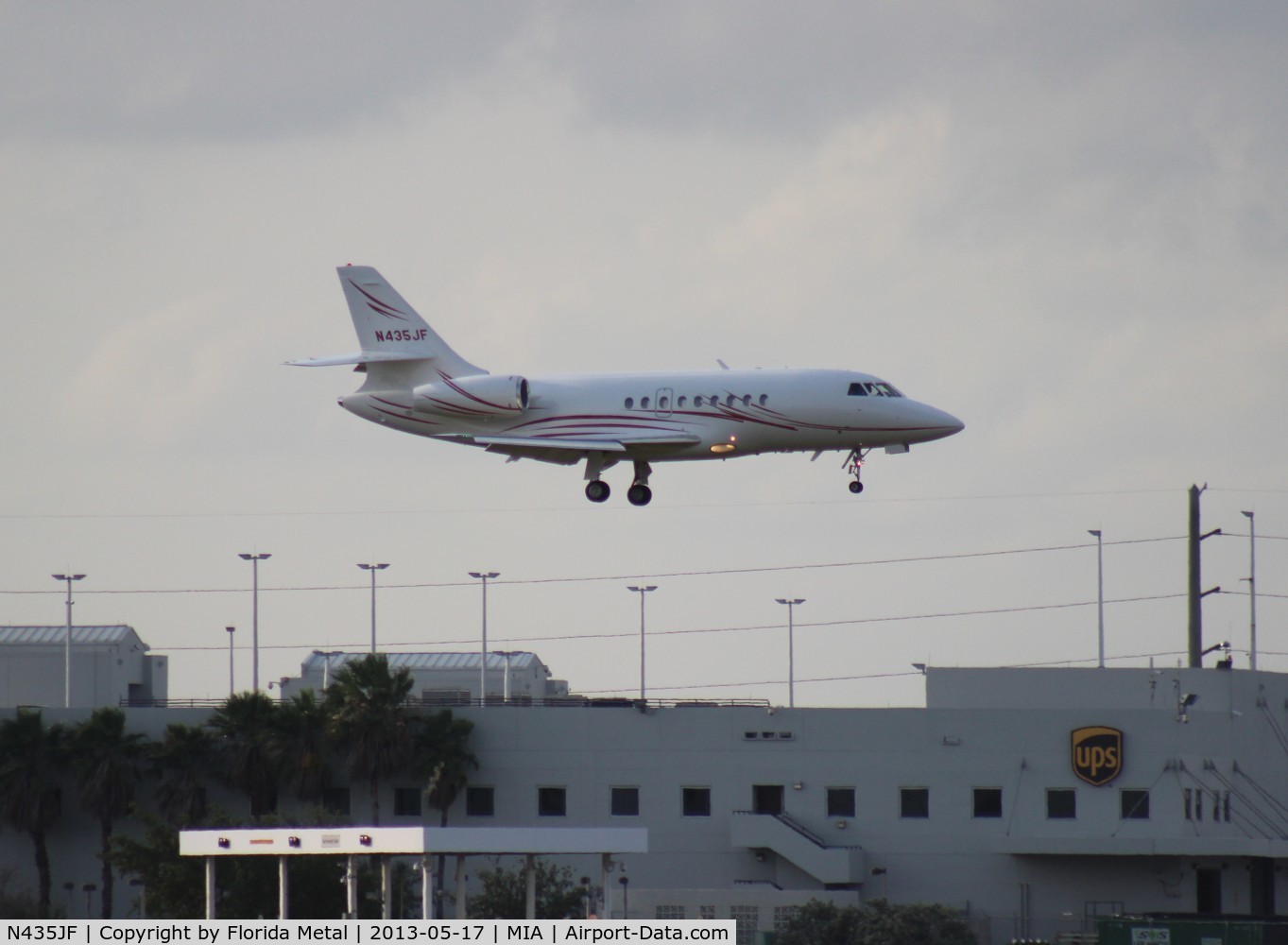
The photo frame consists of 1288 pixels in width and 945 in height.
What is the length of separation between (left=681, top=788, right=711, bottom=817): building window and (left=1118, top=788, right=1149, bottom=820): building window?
50.9 feet

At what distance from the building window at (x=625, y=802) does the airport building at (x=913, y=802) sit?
51 mm

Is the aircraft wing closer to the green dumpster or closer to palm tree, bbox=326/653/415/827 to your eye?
the green dumpster

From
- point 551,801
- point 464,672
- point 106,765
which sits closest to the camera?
point 551,801

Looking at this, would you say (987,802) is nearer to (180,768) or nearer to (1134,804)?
(1134,804)

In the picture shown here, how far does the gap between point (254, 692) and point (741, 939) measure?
25.1 meters

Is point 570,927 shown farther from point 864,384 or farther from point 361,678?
point 361,678

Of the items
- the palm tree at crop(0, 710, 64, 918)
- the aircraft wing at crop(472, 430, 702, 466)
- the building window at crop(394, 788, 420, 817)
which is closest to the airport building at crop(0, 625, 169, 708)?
the palm tree at crop(0, 710, 64, 918)

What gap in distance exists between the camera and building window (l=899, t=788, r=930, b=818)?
82375 millimetres

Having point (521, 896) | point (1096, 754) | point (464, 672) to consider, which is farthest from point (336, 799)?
point (464, 672)

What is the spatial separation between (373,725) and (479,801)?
17.7 feet

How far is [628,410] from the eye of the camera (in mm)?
67188

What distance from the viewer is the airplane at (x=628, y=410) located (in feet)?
213

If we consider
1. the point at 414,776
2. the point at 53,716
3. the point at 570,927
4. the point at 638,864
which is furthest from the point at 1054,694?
the point at 570,927

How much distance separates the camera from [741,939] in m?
74.6
